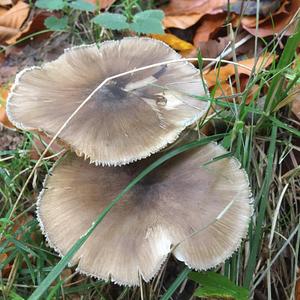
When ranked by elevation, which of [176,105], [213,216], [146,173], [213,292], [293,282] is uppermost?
[176,105]

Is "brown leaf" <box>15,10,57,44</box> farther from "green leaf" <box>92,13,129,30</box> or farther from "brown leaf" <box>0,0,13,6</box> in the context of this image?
"green leaf" <box>92,13,129,30</box>

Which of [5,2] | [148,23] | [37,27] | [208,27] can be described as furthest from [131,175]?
[5,2]

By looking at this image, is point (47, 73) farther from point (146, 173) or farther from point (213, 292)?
point (213, 292)

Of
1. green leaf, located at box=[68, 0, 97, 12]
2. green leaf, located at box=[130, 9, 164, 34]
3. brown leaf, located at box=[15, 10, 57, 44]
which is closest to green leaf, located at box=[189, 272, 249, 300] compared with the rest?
green leaf, located at box=[130, 9, 164, 34]

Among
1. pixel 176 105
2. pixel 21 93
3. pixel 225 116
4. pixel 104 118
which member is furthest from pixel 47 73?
pixel 225 116

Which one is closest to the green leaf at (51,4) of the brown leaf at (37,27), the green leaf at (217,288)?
the brown leaf at (37,27)

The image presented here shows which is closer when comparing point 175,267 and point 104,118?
point 104,118

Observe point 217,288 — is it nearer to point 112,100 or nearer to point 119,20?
point 112,100
